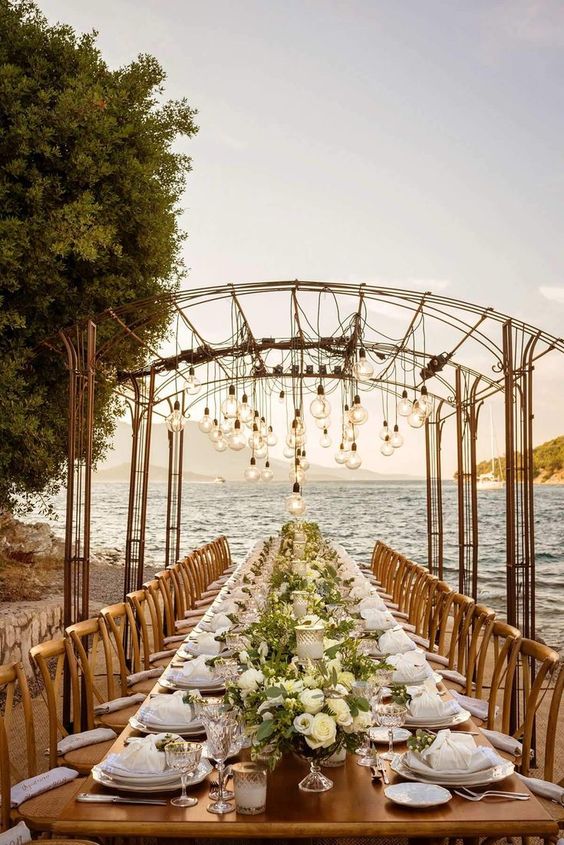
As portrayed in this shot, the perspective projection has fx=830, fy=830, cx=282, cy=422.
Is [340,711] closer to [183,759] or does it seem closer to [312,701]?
[312,701]

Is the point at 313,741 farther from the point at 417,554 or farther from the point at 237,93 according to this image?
the point at 417,554

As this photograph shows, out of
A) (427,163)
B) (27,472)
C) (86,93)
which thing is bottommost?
(27,472)

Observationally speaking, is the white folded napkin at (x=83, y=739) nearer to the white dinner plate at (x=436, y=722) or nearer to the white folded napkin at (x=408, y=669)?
the white folded napkin at (x=408, y=669)

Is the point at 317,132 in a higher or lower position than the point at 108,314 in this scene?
higher

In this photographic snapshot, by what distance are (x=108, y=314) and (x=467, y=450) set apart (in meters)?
4.22

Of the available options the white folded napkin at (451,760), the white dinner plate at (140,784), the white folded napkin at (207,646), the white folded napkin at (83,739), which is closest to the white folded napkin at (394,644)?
the white folded napkin at (207,646)

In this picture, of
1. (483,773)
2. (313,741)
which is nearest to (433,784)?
(483,773)

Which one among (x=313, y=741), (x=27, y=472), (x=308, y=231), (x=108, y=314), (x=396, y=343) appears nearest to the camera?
(x=313, y=741)

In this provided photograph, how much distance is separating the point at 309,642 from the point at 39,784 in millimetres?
1364

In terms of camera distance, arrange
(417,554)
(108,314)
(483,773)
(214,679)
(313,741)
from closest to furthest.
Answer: (313,741) → (483,773) → (214,679) → (108,314) → (417,554)

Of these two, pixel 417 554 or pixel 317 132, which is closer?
pixel 317 132

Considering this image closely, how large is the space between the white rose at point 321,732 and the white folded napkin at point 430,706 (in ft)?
2.88

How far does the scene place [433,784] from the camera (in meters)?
2.59

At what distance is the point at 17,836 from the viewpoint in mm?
2865
